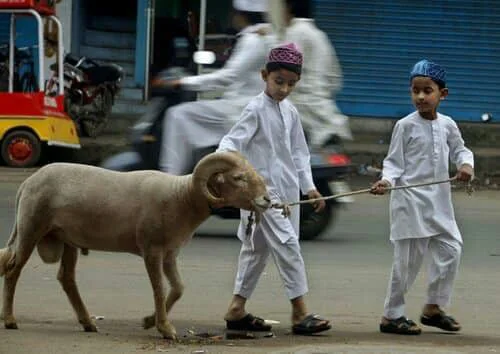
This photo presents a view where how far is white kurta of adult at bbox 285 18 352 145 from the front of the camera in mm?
11914

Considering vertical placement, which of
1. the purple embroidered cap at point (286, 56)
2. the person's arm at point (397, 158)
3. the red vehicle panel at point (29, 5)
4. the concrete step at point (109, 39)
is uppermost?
the red vehicle panel at point (29, 5)

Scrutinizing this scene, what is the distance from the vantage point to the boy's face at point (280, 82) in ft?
25.6

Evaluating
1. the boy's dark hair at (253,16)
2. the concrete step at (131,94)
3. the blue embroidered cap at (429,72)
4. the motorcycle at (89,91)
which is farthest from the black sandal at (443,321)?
the concrete step at (131,94)

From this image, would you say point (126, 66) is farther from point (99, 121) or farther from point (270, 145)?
point (270, 145)

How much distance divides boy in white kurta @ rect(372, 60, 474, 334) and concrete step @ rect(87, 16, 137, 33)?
575 inches

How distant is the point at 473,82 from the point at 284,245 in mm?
13346

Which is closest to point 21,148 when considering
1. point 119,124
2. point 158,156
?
point 119,124

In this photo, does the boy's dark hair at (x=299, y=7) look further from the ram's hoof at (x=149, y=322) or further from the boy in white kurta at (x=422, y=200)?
the ram's hoof at (x=149, y=322)

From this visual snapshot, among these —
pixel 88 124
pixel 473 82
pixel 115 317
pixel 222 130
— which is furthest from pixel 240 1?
pixel 473 82

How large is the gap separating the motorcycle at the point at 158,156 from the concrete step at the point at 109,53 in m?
9.19

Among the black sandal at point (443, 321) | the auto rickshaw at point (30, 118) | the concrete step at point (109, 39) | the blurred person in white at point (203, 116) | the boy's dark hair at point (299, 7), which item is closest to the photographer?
the black sandal at point (443, 321)

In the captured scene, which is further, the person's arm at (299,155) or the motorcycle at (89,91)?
the motorcycle at (89,91)

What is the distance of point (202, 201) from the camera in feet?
24.1

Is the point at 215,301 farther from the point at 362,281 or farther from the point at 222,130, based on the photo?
the point at 222,130
